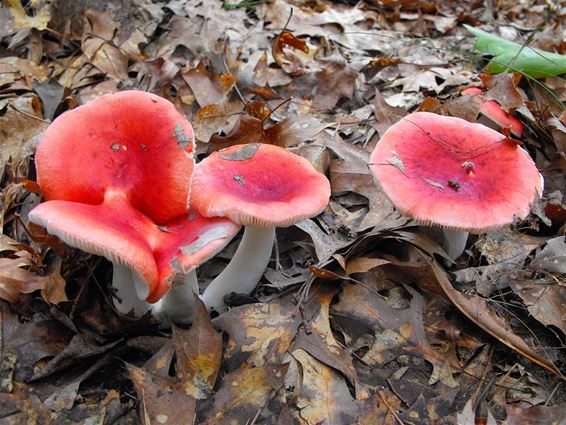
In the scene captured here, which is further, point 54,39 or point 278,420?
point 54,39

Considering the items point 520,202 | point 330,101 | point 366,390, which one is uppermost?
point 520,202

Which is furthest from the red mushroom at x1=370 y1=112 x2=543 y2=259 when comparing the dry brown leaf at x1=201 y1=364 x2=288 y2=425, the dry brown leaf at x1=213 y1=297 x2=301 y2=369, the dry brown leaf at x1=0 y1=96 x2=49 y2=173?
the dry brown leaf at x1=0 y1=96 x2=49 y2=173

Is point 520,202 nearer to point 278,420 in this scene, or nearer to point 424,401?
point 424,401

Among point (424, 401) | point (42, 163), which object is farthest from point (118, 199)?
point (424, 401)

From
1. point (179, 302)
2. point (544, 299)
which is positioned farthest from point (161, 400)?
point (544, 299)

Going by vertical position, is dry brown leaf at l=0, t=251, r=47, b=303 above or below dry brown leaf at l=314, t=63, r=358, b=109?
below

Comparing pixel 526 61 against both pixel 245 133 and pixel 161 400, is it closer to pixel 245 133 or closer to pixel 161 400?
pixel 245 133

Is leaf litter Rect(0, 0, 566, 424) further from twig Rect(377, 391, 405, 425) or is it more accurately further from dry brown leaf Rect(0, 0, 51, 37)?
dry brown leaf Rect(0, 0, 51, 37)
